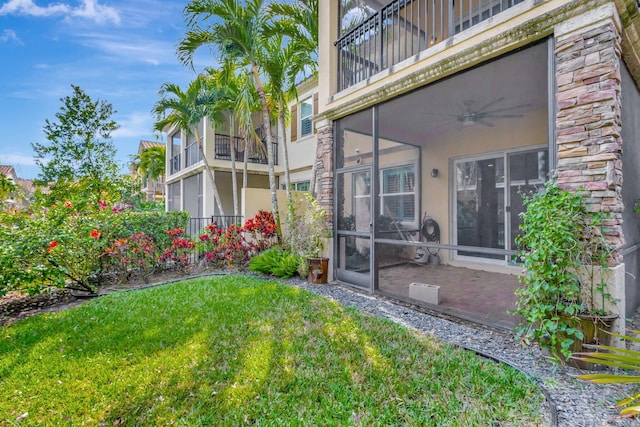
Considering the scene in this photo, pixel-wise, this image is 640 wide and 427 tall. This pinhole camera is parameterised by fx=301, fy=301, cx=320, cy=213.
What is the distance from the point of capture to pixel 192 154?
14070 millimetres

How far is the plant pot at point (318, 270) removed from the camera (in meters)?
6.11

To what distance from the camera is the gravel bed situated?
83.6 inches

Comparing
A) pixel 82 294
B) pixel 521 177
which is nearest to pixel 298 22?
pixel 521 177

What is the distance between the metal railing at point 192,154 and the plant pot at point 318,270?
29.9 ft

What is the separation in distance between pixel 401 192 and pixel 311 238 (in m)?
2.57

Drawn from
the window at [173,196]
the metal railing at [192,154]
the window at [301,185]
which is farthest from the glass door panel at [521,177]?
the window at [173,196]

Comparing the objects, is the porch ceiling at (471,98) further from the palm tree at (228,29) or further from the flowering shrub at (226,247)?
the flowering shrub at (226,247)

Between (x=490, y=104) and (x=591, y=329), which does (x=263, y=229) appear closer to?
(x=490, y=104)

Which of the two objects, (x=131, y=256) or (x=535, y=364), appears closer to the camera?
(x=535, y=364)

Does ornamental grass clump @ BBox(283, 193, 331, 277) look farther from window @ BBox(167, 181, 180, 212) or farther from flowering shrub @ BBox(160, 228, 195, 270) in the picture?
window @ BBox(167, 181, 180, 212)

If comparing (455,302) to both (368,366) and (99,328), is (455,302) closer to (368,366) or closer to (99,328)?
(368,366)

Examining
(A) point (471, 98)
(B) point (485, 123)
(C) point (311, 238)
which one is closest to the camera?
(A) point (471, 98)

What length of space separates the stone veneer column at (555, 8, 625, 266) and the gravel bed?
114 centimetres

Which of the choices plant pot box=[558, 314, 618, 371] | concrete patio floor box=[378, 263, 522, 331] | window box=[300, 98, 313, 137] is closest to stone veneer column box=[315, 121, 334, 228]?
concrete patio floor box=[378, 263, 522, 331]
